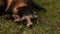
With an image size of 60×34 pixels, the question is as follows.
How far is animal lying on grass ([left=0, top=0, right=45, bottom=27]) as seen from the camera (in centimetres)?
381

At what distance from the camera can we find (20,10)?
3.85 meters

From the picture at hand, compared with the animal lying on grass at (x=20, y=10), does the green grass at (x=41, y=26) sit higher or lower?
lower

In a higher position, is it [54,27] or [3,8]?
[3,8]

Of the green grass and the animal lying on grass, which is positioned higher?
the animal lying on grass

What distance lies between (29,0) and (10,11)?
15.7 inches

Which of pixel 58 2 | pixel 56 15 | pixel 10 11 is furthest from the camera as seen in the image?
pixel 58 2

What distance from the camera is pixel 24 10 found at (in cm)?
386

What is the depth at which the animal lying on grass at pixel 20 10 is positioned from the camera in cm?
381

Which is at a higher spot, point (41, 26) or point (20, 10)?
point (20, 10)

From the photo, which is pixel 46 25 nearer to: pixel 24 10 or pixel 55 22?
pixel 55 22

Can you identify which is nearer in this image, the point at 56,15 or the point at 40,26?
the point at 40,26

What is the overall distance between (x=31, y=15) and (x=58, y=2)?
1431 mm

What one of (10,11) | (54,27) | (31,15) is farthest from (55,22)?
(10,11)

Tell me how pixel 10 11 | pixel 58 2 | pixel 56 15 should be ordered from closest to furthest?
pixel 10 11
pixel 56 15
pixel 58 2
